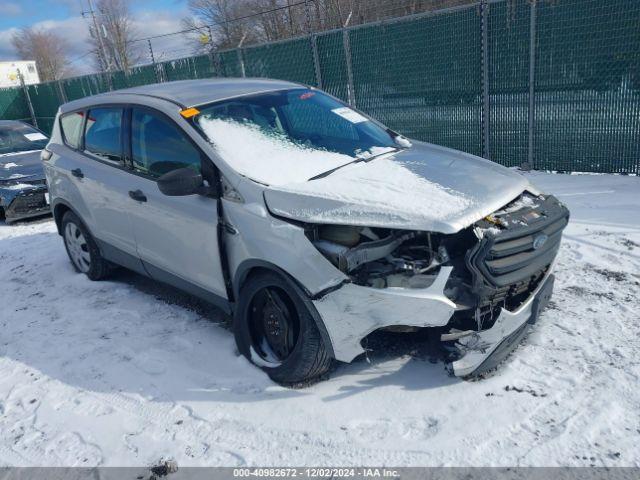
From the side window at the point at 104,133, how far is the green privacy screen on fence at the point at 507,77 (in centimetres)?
544

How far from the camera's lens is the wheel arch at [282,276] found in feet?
10.1

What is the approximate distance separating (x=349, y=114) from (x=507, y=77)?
4313 millimetres

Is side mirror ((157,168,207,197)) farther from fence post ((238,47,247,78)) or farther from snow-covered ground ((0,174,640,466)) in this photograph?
fence post ((238,47,247,78))

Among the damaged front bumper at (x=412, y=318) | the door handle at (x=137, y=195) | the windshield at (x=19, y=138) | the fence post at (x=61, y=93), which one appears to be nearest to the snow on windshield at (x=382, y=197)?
the damaged front bumper at (x=412, y=318)

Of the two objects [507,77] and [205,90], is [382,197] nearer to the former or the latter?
[205,90]

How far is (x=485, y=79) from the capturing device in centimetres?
797

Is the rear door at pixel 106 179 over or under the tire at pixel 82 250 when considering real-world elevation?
over

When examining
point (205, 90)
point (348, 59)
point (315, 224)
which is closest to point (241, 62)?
point (348, 59)

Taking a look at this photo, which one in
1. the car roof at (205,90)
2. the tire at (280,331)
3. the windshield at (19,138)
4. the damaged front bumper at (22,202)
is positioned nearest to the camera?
the tire at (280,331)

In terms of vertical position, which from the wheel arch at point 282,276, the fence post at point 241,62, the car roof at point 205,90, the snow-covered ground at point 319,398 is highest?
the fence post at point 241,62

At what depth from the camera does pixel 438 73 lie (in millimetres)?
8430

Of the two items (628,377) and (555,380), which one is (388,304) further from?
(628,377)

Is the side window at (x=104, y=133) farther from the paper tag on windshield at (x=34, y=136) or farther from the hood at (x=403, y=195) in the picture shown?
the paper tag on windshield at (x=34, y=136)

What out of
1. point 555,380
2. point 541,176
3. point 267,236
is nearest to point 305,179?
point 267,236
